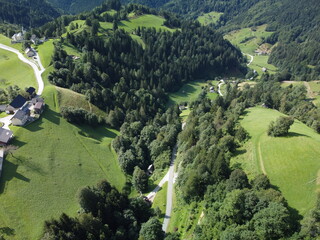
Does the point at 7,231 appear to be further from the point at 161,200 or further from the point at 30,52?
the point at 30,52

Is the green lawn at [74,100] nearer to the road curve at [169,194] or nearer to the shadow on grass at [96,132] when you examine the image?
the shadow on grass at [96,132]

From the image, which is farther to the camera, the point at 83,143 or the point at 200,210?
the point at 83,143

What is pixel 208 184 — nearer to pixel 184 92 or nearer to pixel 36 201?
pixel 36 201

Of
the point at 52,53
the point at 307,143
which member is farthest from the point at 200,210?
the point at 52,53

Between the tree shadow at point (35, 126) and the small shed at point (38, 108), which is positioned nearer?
the tree shadow at point (35, 126)

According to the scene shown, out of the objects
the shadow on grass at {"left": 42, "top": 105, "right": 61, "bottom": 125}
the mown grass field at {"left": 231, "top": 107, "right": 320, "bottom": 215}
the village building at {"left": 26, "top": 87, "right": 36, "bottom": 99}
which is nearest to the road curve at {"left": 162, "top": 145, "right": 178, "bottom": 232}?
the mown grass field at {"left": 231, "top": 107, "right": 320, "bottom": 215}

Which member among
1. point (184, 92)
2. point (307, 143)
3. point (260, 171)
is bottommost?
point (184, 92)

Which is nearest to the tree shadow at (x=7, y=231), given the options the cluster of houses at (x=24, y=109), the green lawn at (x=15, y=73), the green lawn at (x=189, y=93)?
the cluster of houses at (x=24, y=109)
